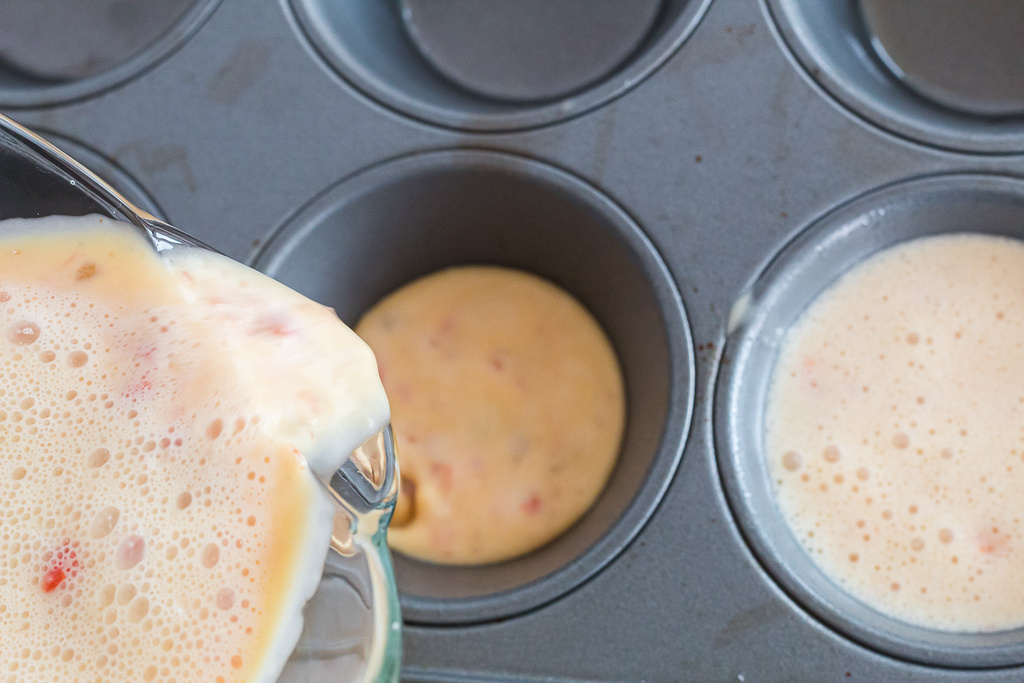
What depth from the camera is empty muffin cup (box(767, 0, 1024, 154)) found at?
81cm

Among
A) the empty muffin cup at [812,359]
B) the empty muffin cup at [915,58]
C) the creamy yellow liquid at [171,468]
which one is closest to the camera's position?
the creamy yellow liquid at [171,468]

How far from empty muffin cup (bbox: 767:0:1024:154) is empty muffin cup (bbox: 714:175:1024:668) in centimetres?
8

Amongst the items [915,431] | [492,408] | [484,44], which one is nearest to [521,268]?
[492,408]

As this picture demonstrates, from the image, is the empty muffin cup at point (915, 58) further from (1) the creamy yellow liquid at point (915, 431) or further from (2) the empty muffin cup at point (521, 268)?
(2) the empty muffin cup at point (521, 268)

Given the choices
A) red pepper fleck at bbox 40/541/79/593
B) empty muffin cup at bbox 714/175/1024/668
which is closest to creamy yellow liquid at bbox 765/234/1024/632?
empty muffin cup at bbox 714/175/1024/668

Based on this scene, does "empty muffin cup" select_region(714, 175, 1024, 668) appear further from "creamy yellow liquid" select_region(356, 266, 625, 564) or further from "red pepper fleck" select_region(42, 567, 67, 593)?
"red pepper fleck" select_region(42, 567, 67, 593)

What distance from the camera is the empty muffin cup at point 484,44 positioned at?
902mm

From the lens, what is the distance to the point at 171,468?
0.42 metres

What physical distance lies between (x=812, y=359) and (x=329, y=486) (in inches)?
22.3

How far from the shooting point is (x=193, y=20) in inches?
35.2

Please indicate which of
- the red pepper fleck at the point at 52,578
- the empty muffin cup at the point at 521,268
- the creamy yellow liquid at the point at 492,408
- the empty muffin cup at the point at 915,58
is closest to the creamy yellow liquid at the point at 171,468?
the red pepper fleck at the point at 52,578

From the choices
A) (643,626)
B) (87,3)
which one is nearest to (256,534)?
(643,626)

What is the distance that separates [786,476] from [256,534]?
550mm

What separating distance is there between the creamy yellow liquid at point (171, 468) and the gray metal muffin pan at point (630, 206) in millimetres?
351
